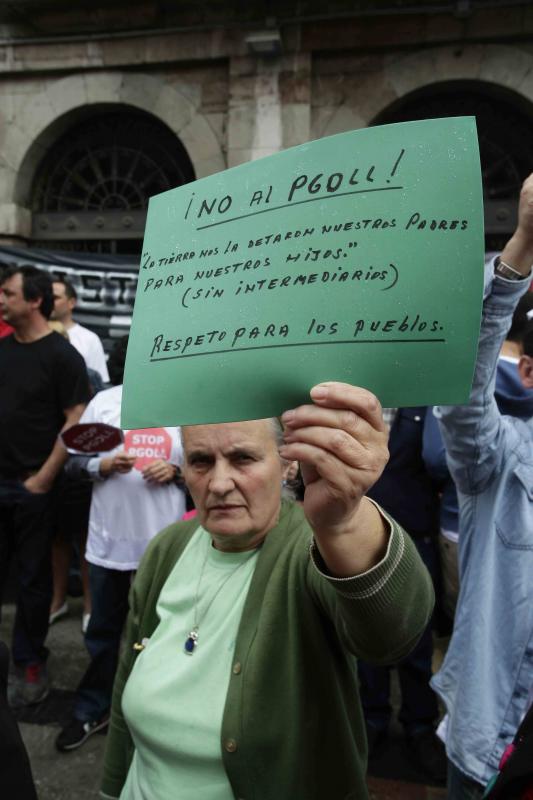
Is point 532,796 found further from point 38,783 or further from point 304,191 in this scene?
point 38,783

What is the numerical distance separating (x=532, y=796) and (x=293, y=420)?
0.62 m

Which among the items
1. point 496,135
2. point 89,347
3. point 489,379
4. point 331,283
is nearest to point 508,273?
point 489,379

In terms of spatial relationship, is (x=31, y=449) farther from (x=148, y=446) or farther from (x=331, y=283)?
(x=331, y=283)

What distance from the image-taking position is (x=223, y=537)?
1410 millimetres

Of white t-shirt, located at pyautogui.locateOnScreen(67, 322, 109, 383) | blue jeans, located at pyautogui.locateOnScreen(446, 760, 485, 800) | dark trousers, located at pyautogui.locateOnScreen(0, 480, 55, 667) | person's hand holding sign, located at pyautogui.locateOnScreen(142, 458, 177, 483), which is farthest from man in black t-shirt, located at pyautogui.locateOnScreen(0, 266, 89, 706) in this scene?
blue jeans, located at pyautogui.locateOnScreen(446, 760, 485, 800)

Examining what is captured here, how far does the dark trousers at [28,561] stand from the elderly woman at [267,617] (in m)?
1.84

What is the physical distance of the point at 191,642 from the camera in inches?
52.6

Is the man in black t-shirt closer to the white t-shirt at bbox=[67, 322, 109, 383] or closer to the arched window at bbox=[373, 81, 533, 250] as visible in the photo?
the white t-shirt at bbox=[67, 322, 109, 383]

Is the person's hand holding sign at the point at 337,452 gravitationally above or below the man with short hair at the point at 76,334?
below

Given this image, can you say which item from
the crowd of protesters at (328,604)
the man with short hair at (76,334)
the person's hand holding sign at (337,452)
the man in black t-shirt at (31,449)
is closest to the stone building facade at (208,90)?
the man with short hair at (76,334)

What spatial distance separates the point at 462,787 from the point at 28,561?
2.48 m

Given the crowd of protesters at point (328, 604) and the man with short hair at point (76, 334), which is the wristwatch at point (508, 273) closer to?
the crowd of protesters at point (328, 604)

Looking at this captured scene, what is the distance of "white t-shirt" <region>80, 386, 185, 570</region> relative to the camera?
9.58 feet

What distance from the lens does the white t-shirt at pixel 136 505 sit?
9.58ft
